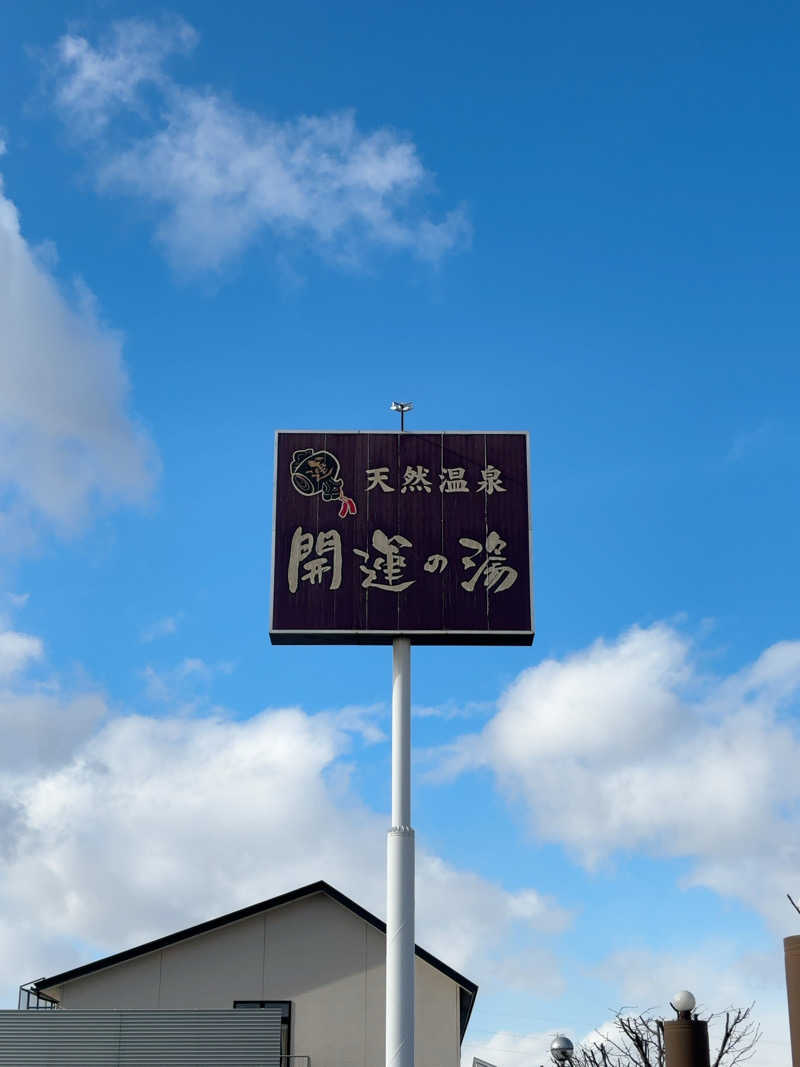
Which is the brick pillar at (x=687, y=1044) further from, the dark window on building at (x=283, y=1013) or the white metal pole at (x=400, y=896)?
the dark window on building at (x=283, y=1013)

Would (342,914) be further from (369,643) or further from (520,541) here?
(520,541)

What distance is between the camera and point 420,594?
26.8 meters

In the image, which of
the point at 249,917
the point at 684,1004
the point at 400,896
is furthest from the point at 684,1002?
the point at 249,917

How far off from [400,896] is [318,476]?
8572mm

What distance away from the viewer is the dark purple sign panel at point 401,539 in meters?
26.7

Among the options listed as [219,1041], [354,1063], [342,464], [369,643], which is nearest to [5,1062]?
[219,1041]

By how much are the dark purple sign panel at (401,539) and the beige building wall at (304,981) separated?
8080 mm

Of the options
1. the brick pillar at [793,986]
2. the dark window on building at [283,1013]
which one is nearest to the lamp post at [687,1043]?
the brick pillar at [793,986]

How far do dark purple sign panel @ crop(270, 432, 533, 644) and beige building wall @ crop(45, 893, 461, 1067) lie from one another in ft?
26.5

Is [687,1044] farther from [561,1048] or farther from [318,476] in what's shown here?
[318,476]

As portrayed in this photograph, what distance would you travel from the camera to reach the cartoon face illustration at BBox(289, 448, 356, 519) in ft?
90.1

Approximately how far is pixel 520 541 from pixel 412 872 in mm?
6925

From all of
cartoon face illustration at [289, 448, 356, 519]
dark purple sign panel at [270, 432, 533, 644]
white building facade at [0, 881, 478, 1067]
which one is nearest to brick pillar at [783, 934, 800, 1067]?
dark purple sign panel at [270, 432, 533, 644]

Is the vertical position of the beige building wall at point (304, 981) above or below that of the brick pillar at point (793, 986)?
above
